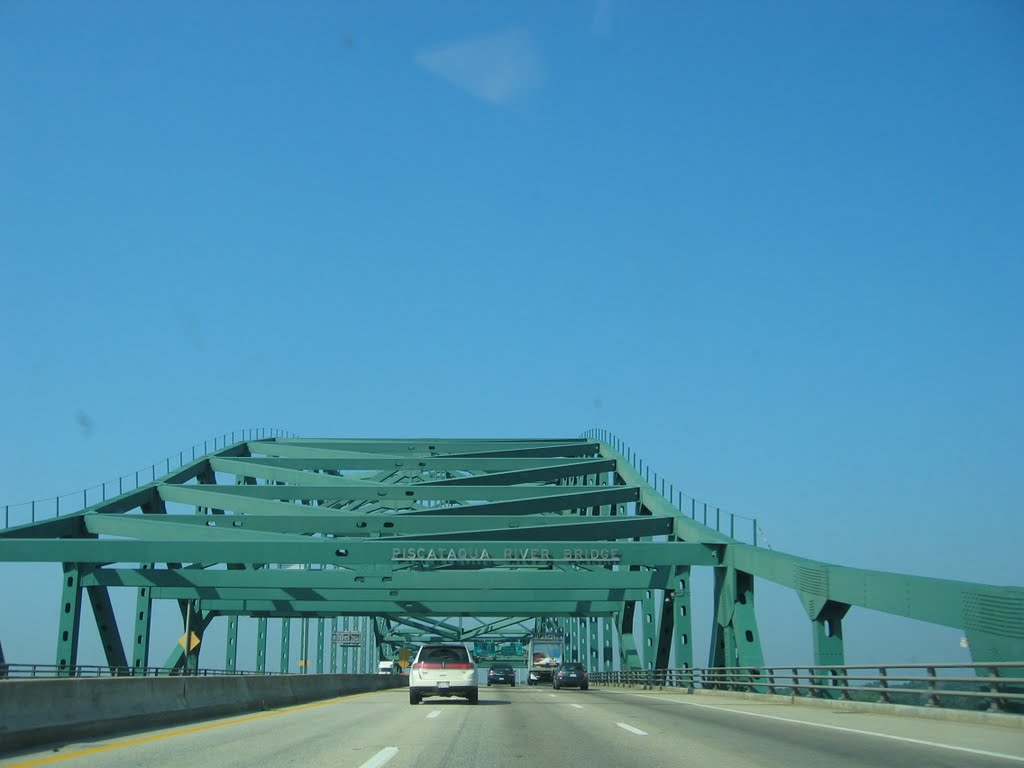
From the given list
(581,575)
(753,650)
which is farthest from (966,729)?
(581,575)

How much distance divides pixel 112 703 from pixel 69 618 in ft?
80.5

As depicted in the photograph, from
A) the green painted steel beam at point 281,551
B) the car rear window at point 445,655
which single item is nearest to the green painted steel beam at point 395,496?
the green painted steel beam at point 281,551

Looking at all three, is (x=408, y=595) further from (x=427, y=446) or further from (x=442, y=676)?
(x=442, y=676)

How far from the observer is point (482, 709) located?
949 inches

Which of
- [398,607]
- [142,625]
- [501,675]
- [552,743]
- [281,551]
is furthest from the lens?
[501,675]

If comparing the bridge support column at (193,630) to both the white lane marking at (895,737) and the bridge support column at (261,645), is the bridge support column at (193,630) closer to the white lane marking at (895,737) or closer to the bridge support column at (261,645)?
the bridge support column at (261,645)

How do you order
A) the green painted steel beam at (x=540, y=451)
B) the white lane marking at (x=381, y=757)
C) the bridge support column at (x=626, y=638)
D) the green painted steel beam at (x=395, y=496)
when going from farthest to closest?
the green painted steel beam at (x=540, y=451), the bridge support column at (x=626, y=638), the green painted steel beam at (x=395, y=496), the white lane marking at (x=381, y=757)

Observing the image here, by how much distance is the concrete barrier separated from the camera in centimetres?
1278

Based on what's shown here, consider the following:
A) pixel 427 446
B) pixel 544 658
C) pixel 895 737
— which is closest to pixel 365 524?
pixel 427 446

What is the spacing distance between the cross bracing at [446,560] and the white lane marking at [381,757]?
949 centimetres

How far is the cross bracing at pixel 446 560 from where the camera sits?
26.1 meters

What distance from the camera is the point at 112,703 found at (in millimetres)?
15758

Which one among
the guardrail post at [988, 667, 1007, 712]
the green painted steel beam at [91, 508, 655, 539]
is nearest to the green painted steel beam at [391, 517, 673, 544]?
the green painted steel beam at [91, 508, 655, 539]

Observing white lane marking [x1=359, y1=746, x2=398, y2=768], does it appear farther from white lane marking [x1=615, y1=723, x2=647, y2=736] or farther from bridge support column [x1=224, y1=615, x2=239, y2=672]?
bridge support column [x1=224, y1=615, x2=239, y2=672]
